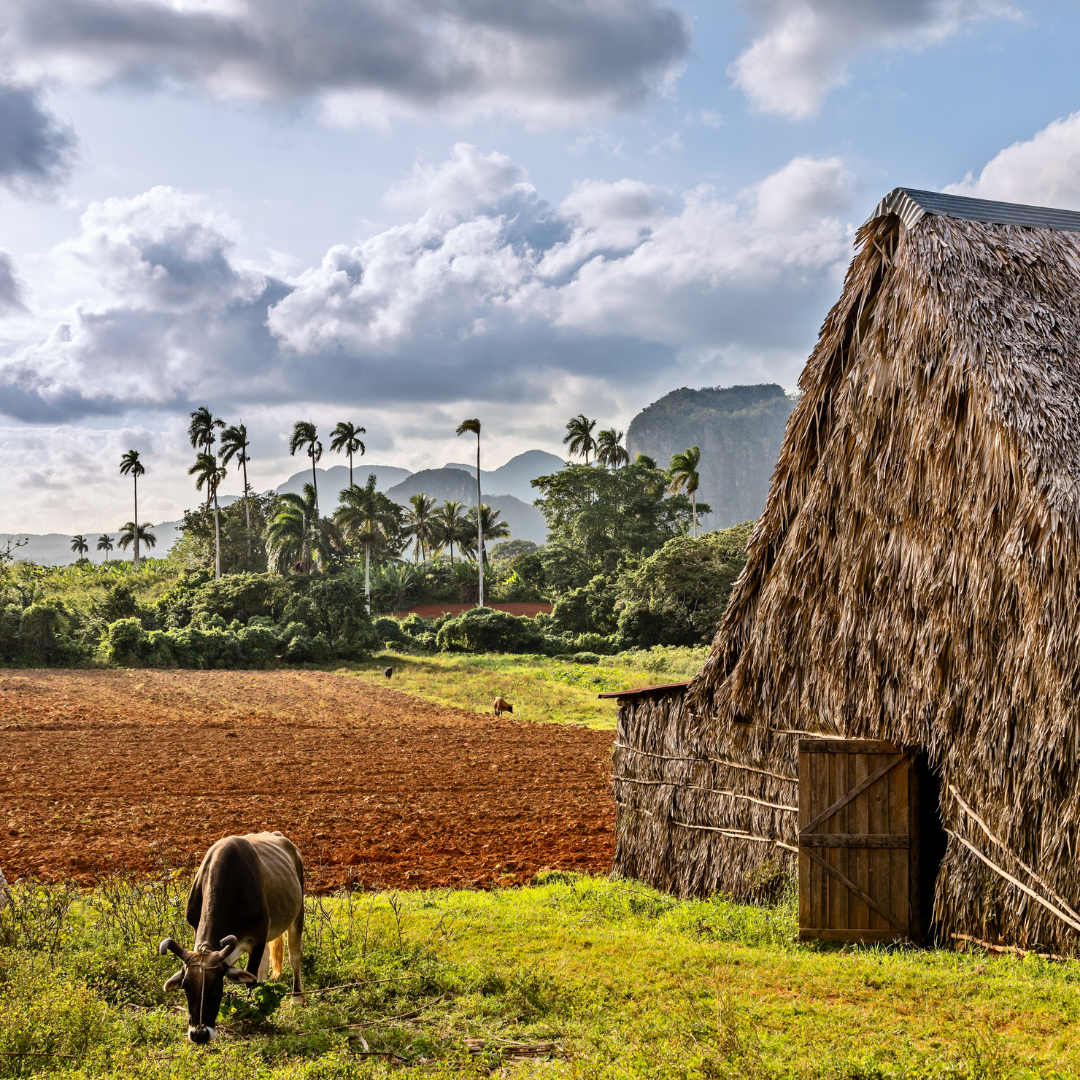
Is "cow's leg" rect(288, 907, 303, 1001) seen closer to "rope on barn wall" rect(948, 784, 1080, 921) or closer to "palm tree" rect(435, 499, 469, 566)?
"rope on barn wall" rect(948, 784, 1080, 921)

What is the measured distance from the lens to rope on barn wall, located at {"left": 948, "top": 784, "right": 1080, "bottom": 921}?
618cm

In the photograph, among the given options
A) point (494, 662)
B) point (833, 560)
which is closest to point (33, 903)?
point (833, 560)

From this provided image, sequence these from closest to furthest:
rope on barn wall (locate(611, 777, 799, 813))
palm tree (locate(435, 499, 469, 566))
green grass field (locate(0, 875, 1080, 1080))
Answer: green grass field (locate(0, 875, 1080, 1080))
rope on barn wall (locate(611, 777, 799, 813))
palm tree (locate(435, 499, 469, 566))

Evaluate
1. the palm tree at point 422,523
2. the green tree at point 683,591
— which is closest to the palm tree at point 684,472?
the green tree at point 683,591

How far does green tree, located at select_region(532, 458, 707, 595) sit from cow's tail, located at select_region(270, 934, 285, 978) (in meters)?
48.3

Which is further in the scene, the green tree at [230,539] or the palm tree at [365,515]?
the green tree at [230,539]

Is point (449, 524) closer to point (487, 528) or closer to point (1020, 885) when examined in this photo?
point (487, 528)

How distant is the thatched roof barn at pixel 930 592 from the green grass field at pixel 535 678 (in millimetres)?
15581

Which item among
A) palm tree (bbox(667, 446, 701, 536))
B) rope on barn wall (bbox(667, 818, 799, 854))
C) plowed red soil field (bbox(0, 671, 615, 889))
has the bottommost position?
plowed red soil field (bbox(0, 671, 615, 889))

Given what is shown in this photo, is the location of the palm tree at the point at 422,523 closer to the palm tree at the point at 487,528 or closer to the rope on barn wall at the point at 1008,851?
the palm tree at the point at 487,528

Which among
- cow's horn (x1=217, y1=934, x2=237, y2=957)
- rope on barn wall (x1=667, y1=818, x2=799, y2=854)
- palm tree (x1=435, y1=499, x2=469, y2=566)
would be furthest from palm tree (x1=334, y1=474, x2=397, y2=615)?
cow's horn (x1=217, y1=934, x2=237, y2=957)

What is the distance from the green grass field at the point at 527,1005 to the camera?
454cm

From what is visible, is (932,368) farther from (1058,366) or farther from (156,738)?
(156,738)

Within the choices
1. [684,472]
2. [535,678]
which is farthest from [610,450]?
[535,678]
